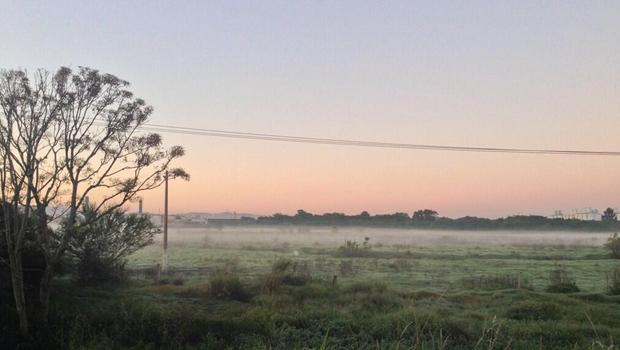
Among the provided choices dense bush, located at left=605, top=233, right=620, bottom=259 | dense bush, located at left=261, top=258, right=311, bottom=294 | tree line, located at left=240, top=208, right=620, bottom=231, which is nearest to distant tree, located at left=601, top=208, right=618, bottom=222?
tree line, located at left=240, top=208, right=620, bottom=231

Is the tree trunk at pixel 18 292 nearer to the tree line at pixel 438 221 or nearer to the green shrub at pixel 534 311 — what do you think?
the green shrub at pixel 534 311

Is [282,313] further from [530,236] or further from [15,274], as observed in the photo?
[530,236]

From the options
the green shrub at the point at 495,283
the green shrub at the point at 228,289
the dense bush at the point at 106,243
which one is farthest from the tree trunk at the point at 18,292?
the green shrub at the point at 495,283

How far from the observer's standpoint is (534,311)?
20.9m

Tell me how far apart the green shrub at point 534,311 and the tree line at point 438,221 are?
104999mm

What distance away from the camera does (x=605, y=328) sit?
17.1 meters

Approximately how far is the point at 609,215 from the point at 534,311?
413 ft

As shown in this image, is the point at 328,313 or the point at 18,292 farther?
the point at 328,313

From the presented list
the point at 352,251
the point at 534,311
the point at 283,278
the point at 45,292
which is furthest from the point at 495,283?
the point at 352,251

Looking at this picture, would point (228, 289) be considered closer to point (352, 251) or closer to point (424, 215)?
point (352, 251)

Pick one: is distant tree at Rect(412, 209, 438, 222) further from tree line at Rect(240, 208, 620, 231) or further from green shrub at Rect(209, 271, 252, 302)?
green shrub at Rect(209, 271, 252, 302)

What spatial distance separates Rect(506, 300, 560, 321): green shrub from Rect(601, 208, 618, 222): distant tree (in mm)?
112373

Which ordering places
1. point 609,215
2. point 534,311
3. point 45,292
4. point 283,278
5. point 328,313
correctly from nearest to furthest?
point 45,292
point 328,313
point 534,311
point 283,278
point 609,215

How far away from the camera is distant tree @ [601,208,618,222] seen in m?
122
